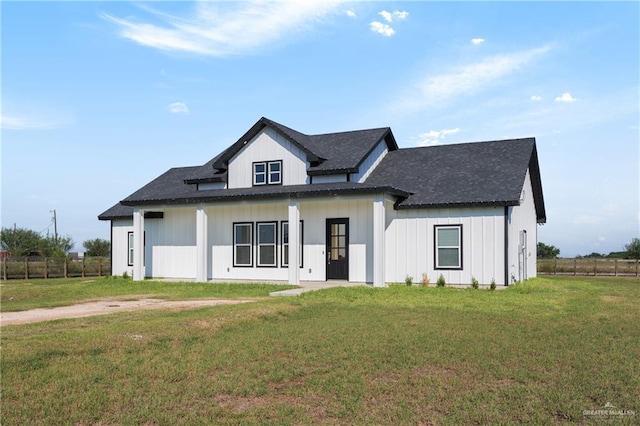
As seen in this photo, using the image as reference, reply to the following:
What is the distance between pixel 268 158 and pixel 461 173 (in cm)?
822

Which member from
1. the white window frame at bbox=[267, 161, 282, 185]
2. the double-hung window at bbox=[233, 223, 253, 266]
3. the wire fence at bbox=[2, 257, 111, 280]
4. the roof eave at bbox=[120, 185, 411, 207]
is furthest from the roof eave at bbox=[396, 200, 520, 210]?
the wire fence at bbox=[2, 257, 111, 280]

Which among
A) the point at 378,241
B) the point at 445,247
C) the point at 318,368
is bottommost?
the point at 318,368

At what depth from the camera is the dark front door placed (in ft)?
71.6

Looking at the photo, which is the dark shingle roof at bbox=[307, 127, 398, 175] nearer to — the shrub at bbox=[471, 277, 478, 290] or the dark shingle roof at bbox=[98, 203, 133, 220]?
the shrub at bbox=[471, 277, 478, 290]

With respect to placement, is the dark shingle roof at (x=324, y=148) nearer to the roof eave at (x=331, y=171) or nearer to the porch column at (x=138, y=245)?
the roof eave at (x=331, y=171)

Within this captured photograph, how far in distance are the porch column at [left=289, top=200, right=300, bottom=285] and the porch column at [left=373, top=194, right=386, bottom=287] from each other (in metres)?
2.96

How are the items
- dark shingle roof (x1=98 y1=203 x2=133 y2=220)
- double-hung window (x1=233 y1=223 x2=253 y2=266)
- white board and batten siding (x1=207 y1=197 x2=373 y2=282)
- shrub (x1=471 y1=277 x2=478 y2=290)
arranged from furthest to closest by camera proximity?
dark shingle roof (x1=98 y1=203 x2=133 y2=220) < double-hung window (x1=233 y1=223 x2=253 y2=266) < white board and batten siding (x1=207 y1=197 x2=373 y2=282) < shrub (x1=471 y1=277 x2=478 y2=290)

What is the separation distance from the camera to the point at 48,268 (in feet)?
108

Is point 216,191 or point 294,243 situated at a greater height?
point 216,191

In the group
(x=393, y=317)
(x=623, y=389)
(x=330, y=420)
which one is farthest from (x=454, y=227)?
(x=330, y=420)

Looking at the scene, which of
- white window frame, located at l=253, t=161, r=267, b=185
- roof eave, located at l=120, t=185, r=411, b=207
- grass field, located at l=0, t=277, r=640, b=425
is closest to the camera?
grass field, located at l=0, t=277, r=640, b=425

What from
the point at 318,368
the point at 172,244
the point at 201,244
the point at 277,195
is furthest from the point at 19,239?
the point at 318,368

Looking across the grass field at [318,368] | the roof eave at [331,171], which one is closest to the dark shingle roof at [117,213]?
the roof eave at [331,171]

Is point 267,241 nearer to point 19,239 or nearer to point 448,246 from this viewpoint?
point 448,246
